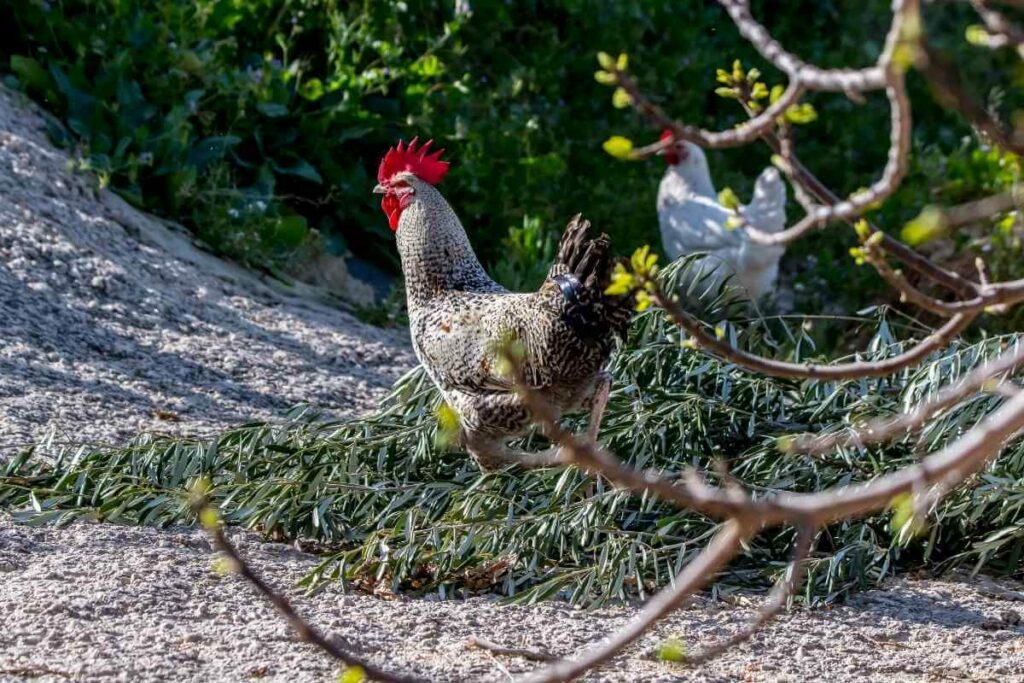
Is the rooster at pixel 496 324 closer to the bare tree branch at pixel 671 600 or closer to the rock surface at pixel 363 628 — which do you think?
the rock surface at pixel 363 628

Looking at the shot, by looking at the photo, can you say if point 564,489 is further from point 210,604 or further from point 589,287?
point 210,604

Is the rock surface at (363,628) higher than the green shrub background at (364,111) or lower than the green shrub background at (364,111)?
lower

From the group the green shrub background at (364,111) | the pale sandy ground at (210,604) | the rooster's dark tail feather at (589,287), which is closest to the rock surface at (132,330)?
the pale sandy ground at (210,604)

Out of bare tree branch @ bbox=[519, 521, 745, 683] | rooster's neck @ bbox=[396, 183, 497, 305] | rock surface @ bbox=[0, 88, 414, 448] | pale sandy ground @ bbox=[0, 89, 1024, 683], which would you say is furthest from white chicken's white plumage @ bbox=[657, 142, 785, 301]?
bare tree branch @ bbox=[519, 521, 745, 683]

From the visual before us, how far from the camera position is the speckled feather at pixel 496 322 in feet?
14.6

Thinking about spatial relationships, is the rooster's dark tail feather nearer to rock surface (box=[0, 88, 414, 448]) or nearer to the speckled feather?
the speckled feather

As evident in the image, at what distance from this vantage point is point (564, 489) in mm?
4473

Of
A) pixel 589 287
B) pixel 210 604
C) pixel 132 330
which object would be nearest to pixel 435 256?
pixel 589 287

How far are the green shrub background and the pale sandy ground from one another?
1360 millimetres

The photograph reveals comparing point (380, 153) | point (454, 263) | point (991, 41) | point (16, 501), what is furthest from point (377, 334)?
point (991, 41)

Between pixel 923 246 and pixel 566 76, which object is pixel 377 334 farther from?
pixel 923 246

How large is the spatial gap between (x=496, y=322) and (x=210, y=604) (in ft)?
4.76

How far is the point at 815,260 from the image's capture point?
961 centimetres

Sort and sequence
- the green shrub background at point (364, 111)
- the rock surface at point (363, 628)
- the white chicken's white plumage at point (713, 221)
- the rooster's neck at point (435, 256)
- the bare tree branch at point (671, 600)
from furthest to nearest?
the white chicken's white plumage at point (713, 221)
the green shrub background at point (364, 111)
the rooster's neck at point (435, 256)
the rock surface at point (363, 628)
the bare tree branch at point (671, 600)
